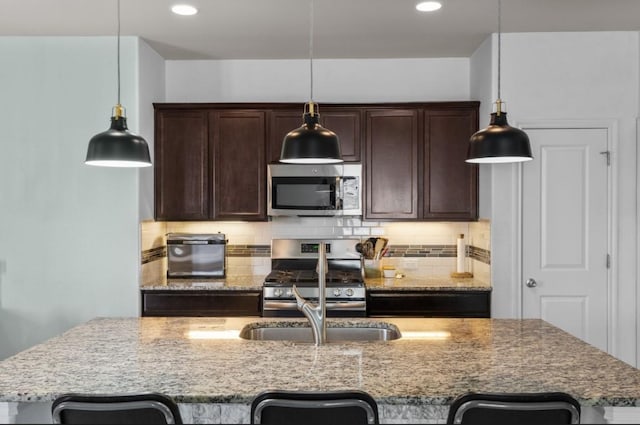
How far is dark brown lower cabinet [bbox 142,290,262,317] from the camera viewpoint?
4.21 m

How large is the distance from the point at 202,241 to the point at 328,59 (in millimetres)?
1818

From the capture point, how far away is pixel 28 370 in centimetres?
199

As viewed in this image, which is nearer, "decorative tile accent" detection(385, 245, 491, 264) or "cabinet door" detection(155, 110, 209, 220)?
"cabinet door" detection(155, 110, 209, 220)

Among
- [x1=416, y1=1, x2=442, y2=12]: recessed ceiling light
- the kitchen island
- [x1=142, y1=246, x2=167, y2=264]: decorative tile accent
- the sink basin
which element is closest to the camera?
the kitchen island

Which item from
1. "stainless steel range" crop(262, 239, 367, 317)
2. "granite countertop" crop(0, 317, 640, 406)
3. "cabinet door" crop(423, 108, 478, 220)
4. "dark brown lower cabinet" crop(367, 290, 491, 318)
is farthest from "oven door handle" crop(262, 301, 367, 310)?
"granite countertop" crop(0, 317, 640, 406)

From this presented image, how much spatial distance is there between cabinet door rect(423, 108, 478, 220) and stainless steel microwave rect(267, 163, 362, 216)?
55 centimetres

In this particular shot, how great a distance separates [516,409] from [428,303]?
258cm

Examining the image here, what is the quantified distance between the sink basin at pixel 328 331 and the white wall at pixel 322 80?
2.49 metres

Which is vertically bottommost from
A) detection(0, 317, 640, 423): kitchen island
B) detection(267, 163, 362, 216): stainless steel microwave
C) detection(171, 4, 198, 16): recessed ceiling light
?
detection(0, 317, 640, 423): kitchen island

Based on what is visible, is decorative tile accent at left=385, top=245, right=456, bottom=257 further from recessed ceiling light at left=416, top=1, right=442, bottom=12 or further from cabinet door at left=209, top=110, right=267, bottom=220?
recessed ceiling light at left=416, top=1, right=442, bottom=12

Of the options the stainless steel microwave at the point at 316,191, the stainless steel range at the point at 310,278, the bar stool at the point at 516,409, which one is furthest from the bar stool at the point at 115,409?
the stainless steel microwave at the point at 316,191

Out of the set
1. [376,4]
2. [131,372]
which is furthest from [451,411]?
[376,4]

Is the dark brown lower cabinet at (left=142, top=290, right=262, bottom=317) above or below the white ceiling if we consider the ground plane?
below

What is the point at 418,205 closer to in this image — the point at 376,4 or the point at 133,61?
the point at 376,4
